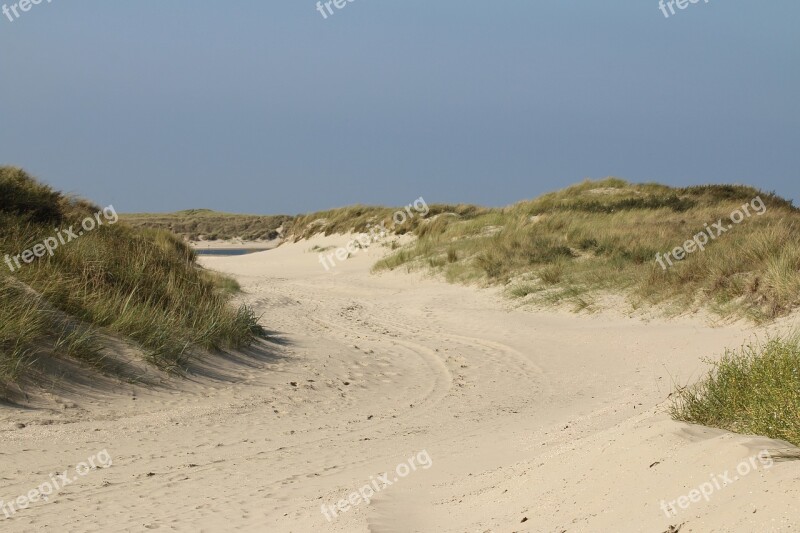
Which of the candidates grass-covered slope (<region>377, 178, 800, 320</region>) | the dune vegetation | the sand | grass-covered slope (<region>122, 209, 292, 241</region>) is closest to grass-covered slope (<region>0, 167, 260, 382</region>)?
the sand

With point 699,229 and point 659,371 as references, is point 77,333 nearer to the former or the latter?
point 659,371

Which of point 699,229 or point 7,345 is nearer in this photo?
point 7,345

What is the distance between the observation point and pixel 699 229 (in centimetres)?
2058

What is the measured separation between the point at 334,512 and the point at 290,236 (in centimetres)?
3783

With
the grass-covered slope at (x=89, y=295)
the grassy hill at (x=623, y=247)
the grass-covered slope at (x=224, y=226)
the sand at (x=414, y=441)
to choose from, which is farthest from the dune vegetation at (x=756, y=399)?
the grass-covered slope at (x=224, y=226)

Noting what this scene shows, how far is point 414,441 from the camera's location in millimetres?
7410

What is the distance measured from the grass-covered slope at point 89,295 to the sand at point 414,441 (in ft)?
1.73

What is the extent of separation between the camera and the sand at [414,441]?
403 cm

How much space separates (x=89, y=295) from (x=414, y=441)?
4.51 m

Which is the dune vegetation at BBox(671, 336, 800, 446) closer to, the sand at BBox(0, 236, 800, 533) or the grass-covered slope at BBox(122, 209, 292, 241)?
the sand at BBox(0, 236, 800, 533)

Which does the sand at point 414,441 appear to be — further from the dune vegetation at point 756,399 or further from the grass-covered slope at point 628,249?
the grass-covered slope at point 628,249

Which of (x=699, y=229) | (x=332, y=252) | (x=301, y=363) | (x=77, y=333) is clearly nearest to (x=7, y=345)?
(x=77, y=333)

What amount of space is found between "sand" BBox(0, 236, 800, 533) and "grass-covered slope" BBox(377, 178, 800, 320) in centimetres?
93

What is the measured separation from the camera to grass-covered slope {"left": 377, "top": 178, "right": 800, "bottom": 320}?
12.9m
